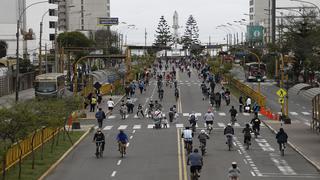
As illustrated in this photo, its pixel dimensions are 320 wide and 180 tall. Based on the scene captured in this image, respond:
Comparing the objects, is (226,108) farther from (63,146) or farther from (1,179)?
(1,179)

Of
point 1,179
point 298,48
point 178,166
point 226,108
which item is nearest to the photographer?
point 1,179

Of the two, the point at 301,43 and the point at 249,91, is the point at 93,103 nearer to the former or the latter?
the point at 249,91

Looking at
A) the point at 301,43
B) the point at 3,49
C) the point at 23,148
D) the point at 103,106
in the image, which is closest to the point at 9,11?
the point at 3,49

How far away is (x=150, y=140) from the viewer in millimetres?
40938

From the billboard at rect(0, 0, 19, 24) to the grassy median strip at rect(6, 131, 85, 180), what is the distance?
3263 inches

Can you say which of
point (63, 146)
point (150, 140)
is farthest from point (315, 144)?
point (63, 146)

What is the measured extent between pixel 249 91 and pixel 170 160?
40.8 meters

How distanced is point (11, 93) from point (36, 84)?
43.0 feet

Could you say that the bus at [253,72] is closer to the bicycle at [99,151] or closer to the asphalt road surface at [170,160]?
the asphalt road surface at [170,160]

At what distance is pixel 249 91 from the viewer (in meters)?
72.2

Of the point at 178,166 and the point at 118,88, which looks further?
the point at 118,88

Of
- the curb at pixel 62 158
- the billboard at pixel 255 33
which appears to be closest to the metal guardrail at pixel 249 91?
the curb at pixel 62 158

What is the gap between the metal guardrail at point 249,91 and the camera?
62.6 meters

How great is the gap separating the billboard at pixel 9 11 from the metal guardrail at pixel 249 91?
1594 inches
